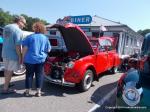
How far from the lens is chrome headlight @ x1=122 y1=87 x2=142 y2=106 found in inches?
143

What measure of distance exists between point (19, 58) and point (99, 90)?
2687 mm

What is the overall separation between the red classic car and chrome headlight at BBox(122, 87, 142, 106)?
304 centimetres

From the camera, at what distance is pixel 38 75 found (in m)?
6.24

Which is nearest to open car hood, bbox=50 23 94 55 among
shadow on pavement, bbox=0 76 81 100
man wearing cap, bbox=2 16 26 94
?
man wearing cap, bbox=2 16 26 94

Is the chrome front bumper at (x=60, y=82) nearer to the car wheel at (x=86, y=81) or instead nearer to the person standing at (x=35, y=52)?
the car wheel at (x=86, y=81)

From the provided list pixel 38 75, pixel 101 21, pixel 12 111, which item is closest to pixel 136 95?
pixel 12 111

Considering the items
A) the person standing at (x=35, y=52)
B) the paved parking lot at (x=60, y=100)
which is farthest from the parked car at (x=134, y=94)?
the person standing at (x=35, y=52)

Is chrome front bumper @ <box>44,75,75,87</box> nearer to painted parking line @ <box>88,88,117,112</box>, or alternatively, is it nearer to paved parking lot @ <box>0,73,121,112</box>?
paved parking lot @ <box>0,73,121,112</box>

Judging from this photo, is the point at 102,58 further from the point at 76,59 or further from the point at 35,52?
the point at 35,52

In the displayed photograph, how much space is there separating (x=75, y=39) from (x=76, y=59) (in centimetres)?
77

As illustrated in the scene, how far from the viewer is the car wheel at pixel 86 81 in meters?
6.89

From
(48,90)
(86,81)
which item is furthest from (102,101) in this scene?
(48,90)

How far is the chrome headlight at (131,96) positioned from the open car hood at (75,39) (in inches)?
139

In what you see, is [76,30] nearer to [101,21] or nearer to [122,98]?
[122,98]
